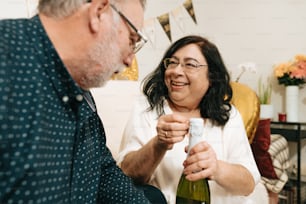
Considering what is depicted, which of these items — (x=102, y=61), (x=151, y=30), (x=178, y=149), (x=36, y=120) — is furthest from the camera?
(x=151, y=30)

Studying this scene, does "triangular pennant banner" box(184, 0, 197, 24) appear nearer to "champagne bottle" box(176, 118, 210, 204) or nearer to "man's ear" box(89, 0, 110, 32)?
"champagne bottle" box(176, 118, 210, 204)

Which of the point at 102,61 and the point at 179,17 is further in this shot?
the point at 179,17

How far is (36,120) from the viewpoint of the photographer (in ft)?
1.82

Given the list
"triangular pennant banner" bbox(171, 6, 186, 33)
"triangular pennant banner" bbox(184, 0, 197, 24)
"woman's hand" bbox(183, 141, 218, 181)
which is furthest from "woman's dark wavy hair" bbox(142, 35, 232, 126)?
"triangular pennant banner" bbox(184, 0, 197, 24)

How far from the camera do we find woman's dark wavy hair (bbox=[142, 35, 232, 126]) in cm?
134

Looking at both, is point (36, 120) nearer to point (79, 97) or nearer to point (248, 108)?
point (79, 97)

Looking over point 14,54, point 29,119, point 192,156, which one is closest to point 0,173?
point 29,119

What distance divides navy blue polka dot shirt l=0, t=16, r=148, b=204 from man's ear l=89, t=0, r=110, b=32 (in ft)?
0.32

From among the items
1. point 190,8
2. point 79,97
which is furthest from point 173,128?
point 190,8

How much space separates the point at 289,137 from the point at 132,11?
205 centimetres

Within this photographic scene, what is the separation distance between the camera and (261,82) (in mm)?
2734

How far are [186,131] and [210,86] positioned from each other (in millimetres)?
519

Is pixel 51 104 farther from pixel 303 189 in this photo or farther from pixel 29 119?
pixel 303 189

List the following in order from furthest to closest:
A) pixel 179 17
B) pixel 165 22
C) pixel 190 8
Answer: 1. pixel 190 8
2. pixel 179 17
3. pixel 165 22
